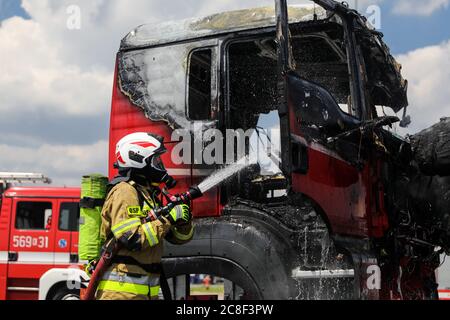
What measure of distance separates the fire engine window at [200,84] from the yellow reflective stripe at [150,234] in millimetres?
1194

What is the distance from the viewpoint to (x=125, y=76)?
4746mm

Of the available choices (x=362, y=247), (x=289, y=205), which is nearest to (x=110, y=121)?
(x=289, y=205)

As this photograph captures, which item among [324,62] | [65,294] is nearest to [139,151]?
[324,62]

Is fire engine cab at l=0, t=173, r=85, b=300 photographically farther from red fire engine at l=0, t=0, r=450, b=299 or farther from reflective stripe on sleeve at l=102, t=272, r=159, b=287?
reflective stripe on sleeve at l=102, t=272, r=159, b=287

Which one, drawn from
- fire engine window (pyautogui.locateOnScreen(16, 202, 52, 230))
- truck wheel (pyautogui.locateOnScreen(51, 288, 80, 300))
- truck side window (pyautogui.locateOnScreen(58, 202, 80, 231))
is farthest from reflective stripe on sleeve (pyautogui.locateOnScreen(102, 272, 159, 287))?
fire engine window (pyautogui.locateOnScreen(16, 202, 52, 230))

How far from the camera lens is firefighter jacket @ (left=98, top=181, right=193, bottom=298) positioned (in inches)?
137

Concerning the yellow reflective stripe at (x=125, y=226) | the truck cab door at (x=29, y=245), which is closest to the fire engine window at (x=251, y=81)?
the yellow reflective stripe at (x=125, y=226)

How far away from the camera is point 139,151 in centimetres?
377

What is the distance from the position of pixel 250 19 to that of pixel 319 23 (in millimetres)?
502

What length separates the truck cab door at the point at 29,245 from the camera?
1109cm

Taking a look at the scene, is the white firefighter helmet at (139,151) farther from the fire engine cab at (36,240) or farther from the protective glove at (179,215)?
the fire engine cab at (36,240)

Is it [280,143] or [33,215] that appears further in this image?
[33,215]

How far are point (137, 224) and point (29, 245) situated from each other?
8.35m

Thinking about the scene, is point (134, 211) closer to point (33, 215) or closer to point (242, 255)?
point (242, 255)
